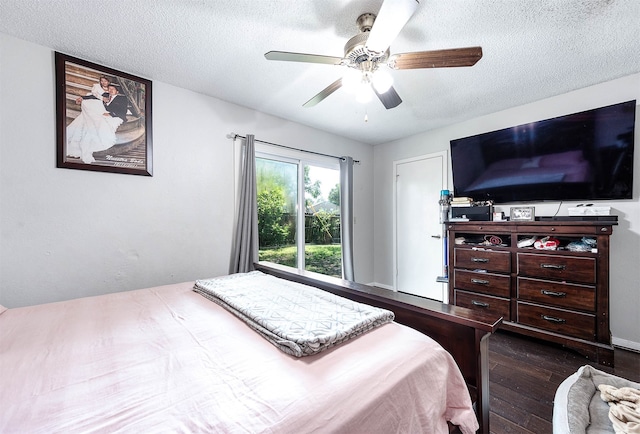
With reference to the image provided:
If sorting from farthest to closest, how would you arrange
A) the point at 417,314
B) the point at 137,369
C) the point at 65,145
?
the point at 65,145
the point at 417,314
the point at 137,369

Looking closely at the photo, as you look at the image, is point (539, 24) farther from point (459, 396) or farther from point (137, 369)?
point (137, 369)

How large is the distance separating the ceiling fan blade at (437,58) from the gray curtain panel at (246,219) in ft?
5.84

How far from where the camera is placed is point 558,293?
7.45 feet

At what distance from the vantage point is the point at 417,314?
1261 millimetres

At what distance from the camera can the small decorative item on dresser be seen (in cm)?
265

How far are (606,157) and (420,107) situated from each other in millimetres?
1730

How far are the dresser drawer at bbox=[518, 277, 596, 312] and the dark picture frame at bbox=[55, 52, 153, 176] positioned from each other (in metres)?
3.64

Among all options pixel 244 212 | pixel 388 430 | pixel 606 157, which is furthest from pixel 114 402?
pixel 606 157

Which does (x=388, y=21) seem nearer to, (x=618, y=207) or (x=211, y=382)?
(x=211, y=382)

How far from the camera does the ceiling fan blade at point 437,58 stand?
1.41m

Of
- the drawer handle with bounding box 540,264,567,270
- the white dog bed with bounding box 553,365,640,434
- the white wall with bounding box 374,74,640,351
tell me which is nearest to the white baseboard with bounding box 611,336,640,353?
the white wall with bounding box 374,74,640,351

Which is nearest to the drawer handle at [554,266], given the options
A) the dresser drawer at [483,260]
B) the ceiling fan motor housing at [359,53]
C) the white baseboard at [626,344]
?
the dresser drawer at [483,260]

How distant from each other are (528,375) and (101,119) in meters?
3.88

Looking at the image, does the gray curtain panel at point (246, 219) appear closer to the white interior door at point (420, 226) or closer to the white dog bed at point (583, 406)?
the white interior door at point (420, 226)
